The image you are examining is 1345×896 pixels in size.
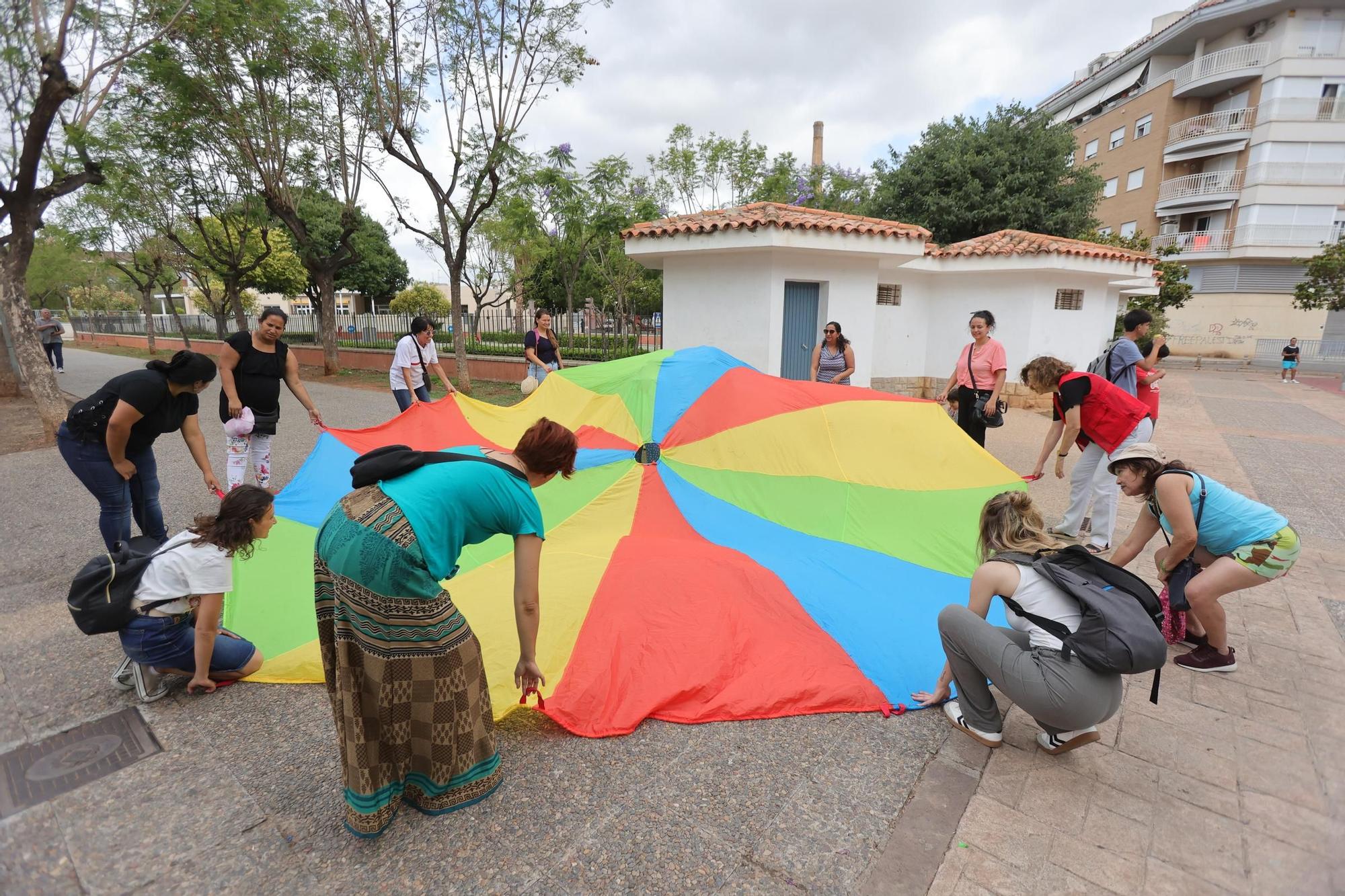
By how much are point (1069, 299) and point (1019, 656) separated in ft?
41.2

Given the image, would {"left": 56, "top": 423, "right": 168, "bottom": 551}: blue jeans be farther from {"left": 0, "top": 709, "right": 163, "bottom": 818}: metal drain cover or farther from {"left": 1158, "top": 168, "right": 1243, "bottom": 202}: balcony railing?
{"left": 1158, "top": 168, "right": 1243, "bottom": 202}: balcony railing

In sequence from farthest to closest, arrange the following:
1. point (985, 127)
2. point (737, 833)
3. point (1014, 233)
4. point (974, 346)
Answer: point (985, 127) → point (1014, 233) → point (974, 346) → point (737, 833)

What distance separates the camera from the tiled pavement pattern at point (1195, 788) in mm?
2016

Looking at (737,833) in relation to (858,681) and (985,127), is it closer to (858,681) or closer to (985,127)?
(858,681)

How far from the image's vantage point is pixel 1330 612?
12.7 ft

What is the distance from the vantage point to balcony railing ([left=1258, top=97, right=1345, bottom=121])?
86.9 ft

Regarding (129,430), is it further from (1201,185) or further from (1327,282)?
(1201,185)

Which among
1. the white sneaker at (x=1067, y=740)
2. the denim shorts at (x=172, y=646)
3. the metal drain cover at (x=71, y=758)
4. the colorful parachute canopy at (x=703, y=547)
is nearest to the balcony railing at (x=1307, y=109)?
the colorful parachute canopy at (x=703, y=547)

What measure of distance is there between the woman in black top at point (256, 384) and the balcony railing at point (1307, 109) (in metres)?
38.5

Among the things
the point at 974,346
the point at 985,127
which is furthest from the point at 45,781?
the point at 985,127

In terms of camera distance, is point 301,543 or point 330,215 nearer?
point 301,543

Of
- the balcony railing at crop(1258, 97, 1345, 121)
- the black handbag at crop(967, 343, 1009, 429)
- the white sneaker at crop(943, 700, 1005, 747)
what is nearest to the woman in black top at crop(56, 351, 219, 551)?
the white sneaker at crop(943, 700, 1005, 747)

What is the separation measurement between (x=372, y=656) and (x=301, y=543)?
258cm

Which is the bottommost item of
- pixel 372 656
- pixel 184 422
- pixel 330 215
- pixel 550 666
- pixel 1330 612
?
pixel 1330 612
